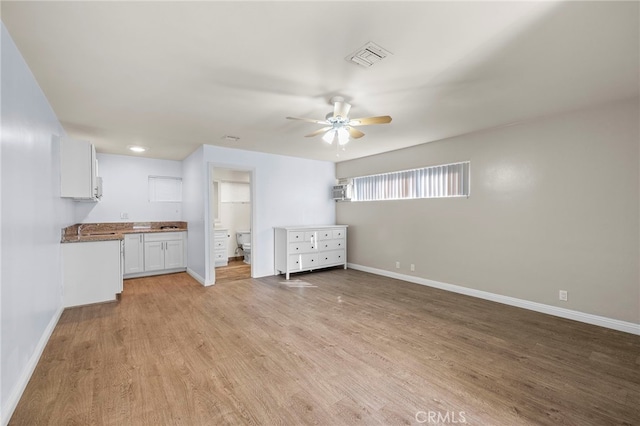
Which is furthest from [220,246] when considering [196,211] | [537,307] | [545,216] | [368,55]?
[545,216]

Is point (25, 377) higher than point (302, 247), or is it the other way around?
point (302, 247)

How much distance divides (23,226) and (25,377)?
1.12m

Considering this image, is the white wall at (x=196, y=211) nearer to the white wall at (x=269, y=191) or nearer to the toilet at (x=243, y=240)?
the white wall at (x=269, y=191)

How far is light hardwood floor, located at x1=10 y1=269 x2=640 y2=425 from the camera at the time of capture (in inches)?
72.1

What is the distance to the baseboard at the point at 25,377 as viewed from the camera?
177 centimetres

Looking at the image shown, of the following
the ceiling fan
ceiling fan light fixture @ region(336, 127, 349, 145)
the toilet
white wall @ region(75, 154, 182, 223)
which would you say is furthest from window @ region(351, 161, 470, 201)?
white wall @ region(75, 154, 182, 223)

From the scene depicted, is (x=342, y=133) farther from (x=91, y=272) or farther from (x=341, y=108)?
(x=91, y=272)

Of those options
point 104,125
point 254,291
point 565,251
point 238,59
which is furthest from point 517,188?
point 104,125

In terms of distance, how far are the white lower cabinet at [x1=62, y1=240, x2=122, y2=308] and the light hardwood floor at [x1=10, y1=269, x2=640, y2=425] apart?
0.55 ft

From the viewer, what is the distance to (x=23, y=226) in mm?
2199

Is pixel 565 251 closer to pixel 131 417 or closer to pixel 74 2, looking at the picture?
pixel 131 417

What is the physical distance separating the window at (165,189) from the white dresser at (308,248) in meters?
2.62

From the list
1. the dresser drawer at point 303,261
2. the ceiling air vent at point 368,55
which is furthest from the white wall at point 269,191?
the ceiling air vent at point 368,55

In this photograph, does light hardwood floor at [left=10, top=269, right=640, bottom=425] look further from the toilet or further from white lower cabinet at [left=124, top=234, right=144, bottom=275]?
the toilet
